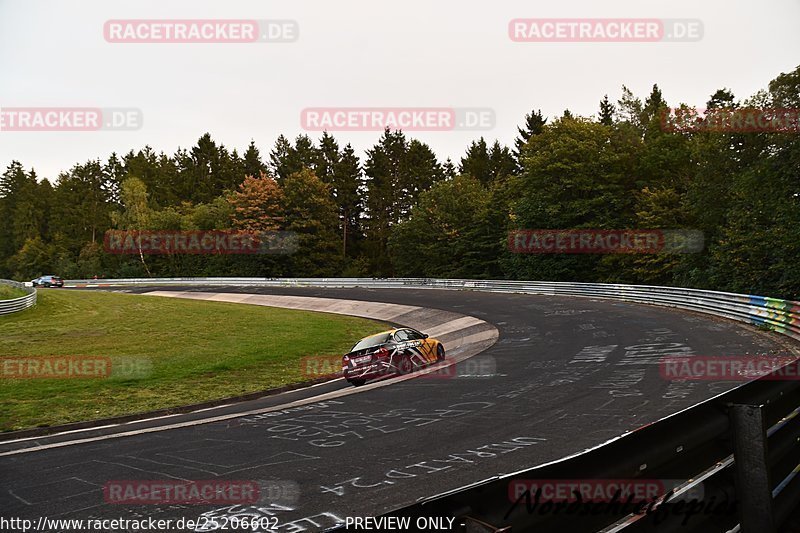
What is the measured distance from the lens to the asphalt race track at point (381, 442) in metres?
6.32

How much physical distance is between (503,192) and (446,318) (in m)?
33.3

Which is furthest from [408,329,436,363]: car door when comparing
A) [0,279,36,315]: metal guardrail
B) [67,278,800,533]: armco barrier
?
[0,279,36,315]: metal guardrail

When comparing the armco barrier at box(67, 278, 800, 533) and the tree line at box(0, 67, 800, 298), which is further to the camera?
the tree line at box(0, 67, 800, 298)

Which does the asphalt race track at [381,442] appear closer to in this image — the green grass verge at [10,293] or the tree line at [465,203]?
the tree line at [465,203]

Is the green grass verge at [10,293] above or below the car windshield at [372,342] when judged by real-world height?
above

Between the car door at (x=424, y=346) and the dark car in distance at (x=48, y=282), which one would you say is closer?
the car door at (x=424, y=346)

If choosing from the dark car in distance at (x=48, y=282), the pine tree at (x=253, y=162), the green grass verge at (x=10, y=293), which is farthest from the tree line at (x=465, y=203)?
the green grass verge at (x=10, y=293)

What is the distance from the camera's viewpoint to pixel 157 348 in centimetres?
2200

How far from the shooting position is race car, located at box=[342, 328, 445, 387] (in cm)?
1533

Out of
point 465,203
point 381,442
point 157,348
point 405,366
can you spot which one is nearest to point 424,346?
point 405,366

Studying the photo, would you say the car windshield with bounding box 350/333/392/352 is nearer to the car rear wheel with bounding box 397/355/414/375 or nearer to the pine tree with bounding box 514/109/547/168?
the car rear wheel with bounding box 397/355/414/375

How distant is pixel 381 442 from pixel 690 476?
236 inches

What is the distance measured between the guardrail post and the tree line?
28.5 m

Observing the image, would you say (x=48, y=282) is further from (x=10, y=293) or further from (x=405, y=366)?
(x=405, y=366)
